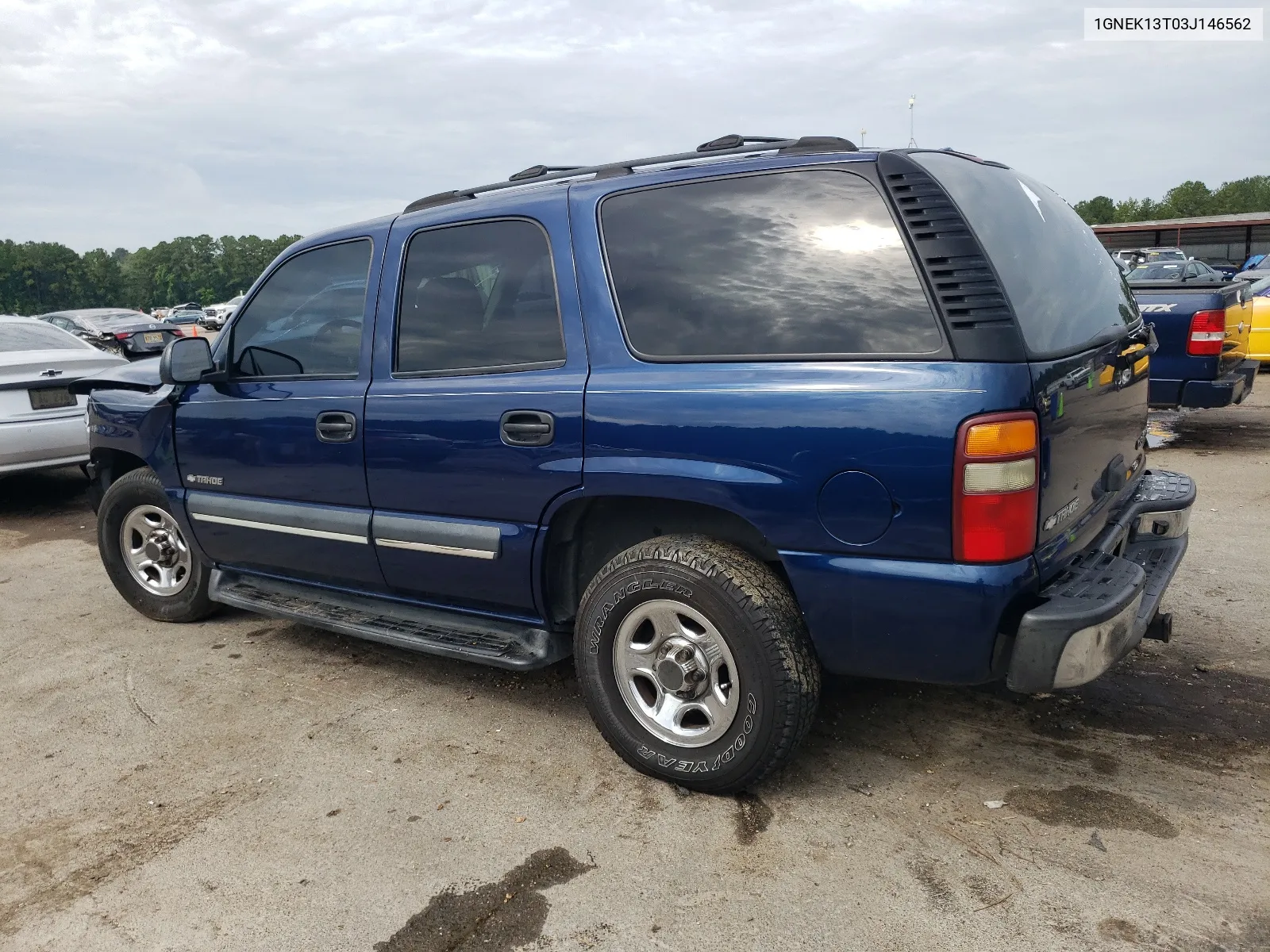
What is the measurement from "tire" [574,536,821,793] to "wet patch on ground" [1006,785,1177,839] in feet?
2.29

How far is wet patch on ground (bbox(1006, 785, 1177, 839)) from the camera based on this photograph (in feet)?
8.77

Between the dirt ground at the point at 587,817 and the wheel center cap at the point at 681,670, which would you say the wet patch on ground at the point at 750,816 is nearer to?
the dirt ground at the point at 587,817

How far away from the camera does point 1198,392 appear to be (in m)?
7.48

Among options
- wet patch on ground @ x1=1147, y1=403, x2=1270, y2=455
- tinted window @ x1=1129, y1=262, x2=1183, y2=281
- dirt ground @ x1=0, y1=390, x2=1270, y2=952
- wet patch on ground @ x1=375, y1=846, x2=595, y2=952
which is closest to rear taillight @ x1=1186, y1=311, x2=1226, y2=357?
wet patch on ground @ x1=1147, y1=403, x2=1270, y2=455

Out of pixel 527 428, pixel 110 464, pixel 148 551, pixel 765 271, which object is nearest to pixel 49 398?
pixel 110 464

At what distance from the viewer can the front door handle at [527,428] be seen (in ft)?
10.1

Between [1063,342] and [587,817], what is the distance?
195cm

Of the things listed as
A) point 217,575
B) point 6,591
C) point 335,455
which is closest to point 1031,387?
point 335,455

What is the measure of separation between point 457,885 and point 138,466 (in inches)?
133

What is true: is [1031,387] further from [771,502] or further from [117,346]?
[117,346]

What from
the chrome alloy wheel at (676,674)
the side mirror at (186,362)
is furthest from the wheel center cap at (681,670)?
the side mirror at (186,362)

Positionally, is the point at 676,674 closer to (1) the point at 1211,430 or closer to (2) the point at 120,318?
(1) the point at 1211,430

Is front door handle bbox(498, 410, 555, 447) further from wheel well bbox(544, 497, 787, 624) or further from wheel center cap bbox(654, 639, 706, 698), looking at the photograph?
wheel center cap bbox(654, 639, 706, 698)

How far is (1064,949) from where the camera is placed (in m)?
2.20
